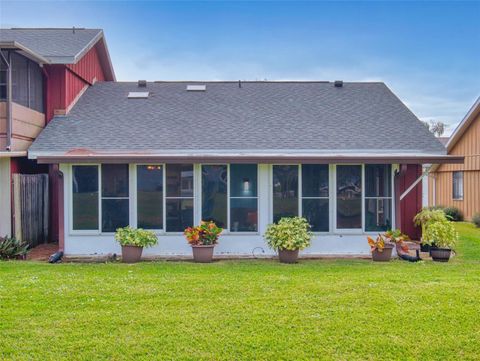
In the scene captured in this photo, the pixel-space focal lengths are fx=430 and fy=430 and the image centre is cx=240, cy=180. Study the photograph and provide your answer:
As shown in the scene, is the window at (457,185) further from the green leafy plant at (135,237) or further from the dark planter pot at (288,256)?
the green leafy plant at (135,237)

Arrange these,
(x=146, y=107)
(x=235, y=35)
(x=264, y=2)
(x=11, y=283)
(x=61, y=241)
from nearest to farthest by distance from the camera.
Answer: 1. (x=11, y=283)
2. (x=61, y=241)
3. (x=146, y=107)
4. (x=264, y=2)
5. (x=235, y=35)

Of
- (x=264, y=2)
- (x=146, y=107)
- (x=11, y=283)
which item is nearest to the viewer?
(x=11, y=283)

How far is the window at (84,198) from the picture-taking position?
10164 mm

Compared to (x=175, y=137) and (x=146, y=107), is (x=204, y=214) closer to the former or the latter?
(x=175, y=137)

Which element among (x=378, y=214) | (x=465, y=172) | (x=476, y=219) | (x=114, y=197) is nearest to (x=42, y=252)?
(x=114, y=197)

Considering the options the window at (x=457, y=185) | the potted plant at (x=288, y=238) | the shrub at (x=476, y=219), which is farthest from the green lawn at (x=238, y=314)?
→ the window at (x=457, y=185)

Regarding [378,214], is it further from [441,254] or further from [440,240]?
[441,254]

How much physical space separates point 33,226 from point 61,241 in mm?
2027

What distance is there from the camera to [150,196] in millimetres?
10375

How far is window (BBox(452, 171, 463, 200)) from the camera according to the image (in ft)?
63.3

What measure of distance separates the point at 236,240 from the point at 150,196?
7.64ft

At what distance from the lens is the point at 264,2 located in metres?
17.5

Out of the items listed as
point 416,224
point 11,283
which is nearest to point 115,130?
point 11,283

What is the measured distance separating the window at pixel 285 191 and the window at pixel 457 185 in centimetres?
1222
